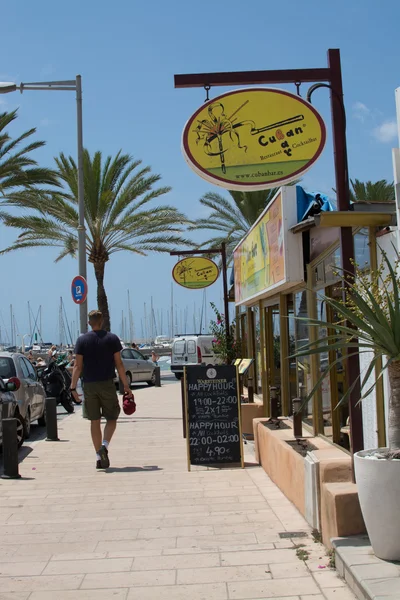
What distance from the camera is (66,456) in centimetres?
1009

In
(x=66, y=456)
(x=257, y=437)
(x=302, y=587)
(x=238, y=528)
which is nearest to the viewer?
(x=302, y=587)

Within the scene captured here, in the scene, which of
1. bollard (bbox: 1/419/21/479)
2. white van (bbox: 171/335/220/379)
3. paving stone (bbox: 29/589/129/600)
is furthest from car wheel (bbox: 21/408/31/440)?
white van (bbox: 171/335/220/379)

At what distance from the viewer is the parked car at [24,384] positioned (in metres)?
11.5

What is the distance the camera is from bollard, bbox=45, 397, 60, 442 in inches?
451

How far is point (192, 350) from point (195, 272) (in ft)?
31.3

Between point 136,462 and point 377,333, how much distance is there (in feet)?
19.1

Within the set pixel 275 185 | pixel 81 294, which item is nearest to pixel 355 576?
pixel 275 185

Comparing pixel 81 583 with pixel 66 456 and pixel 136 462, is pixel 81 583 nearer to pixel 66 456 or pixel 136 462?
pixel 136 462

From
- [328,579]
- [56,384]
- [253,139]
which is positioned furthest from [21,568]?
[56,384]

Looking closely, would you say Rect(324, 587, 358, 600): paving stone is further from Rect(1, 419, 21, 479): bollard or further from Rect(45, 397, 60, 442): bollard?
Rect(45, 397, 60, 442): bollard

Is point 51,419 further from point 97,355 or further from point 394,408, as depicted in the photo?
point 394,408

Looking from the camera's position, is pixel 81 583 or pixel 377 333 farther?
pixel 81 583

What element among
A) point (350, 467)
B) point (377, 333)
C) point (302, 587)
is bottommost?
point (302, 587)

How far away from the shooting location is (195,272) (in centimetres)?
2131
